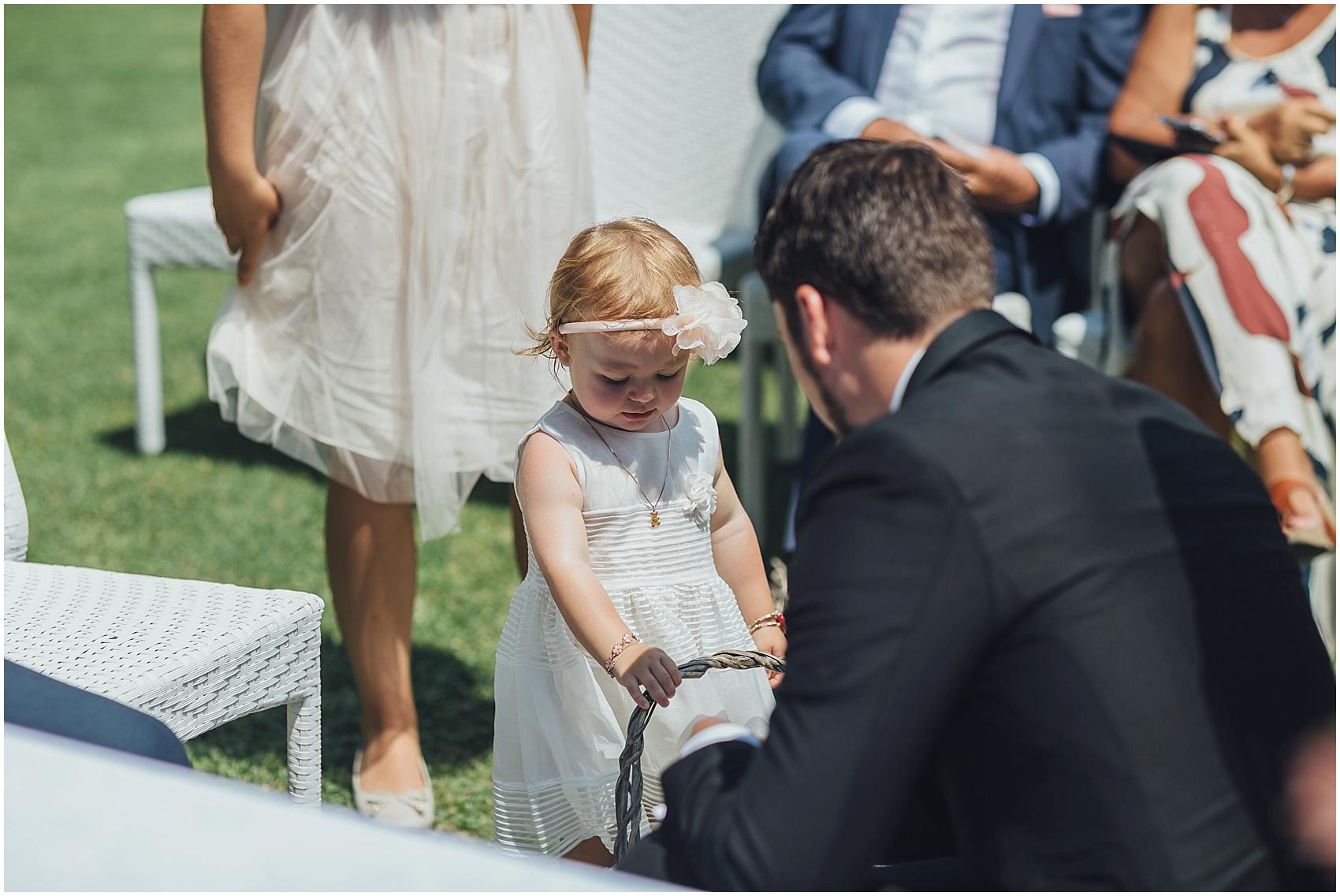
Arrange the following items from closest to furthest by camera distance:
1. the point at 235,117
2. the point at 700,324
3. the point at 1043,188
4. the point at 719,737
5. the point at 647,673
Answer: the point at 719,737 < the point at 647,673 < the point at 700,324 < the point at 235,117 < the point at 1043,188

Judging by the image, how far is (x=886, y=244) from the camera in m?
1.38

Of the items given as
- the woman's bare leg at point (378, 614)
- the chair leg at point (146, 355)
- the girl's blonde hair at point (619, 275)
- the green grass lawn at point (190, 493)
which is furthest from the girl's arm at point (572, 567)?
the chair leg at point (146, 355)

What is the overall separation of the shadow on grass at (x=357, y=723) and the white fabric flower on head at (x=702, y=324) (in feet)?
4.55

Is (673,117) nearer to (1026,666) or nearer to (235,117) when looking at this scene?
(235,117)

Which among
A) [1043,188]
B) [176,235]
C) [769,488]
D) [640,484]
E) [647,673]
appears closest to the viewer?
[647,673]

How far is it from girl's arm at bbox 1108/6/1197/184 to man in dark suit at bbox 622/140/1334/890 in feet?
→ 8.25

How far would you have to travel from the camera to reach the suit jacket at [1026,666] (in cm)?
125

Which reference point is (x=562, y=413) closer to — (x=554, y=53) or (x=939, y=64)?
(x=554, y=53)

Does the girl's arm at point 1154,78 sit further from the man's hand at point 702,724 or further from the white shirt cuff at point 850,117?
the man's hand at point 702,724

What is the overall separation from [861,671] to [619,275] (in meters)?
1.01

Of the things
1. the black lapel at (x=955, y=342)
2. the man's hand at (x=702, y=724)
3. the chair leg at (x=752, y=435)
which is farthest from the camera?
the chair leg at (x=752, y=435)

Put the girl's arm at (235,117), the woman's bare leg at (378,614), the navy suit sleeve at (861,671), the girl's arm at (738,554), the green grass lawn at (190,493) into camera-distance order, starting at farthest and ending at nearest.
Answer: the green grass lawn at (190,493) → the woman's bare leg at (378,614) → the girl's arm at (235,117) → the girl's arm at (738,554) → the navy suit sleeve at (861,671)

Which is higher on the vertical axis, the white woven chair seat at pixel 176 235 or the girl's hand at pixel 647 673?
the girl's hand at pixel 647 673

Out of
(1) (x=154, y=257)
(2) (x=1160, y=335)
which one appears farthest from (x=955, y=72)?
(1) (x=154, y=257)
